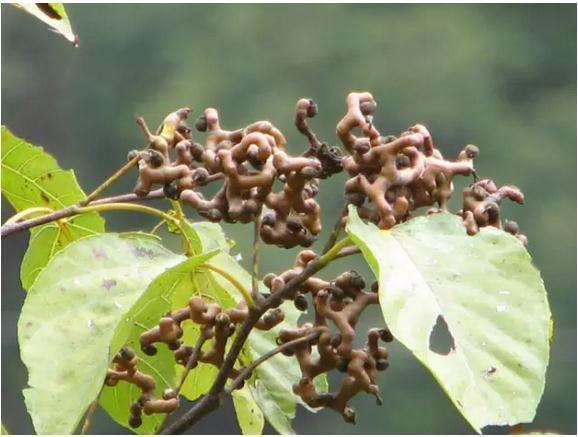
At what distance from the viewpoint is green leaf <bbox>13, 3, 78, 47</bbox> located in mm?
1423

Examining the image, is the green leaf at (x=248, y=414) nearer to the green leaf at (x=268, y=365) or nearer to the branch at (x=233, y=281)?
the green leaf at (x=268, y=365)

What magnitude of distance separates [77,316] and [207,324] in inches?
4.2

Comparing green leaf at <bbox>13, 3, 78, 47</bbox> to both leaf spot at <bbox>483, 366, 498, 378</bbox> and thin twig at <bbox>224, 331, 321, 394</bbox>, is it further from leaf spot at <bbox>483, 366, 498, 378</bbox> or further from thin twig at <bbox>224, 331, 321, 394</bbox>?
leaf spot at <bbox>483, 366, 498, 378</bbox>

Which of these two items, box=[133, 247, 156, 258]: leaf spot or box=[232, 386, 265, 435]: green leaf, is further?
box=[232, 386, 265, 435]: green leaf

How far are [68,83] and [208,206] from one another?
2542cm

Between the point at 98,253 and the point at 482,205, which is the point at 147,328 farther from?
the point at 482,205

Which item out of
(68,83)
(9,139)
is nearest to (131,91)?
(68,83)

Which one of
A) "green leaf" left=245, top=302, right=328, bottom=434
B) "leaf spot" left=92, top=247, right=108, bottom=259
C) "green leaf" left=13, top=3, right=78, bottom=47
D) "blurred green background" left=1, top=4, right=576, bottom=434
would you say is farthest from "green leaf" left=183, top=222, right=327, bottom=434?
"blurred green background" left=1, top=4, right=576, bottom=434

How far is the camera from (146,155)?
50.0 inches

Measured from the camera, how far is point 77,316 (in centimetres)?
127

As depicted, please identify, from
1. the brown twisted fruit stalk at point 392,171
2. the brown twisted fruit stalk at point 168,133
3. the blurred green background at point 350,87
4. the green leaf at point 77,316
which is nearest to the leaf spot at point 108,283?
the green leaf at point 77,316

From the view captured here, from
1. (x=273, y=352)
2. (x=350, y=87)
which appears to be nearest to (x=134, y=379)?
(x=273, y=352)

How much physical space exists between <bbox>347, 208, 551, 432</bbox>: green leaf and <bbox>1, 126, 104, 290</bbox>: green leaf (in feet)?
1.51

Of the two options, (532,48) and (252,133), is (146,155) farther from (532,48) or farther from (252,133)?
(532,48)
